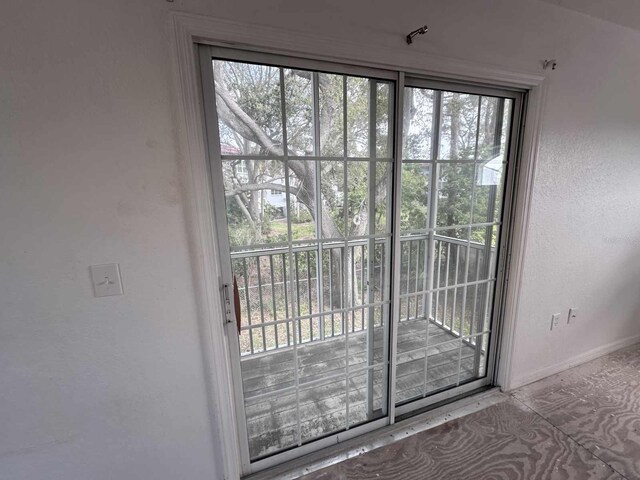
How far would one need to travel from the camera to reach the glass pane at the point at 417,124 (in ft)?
4.62

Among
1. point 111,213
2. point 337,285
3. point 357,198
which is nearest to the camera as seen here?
point 111,213

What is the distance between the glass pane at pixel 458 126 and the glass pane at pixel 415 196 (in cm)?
16

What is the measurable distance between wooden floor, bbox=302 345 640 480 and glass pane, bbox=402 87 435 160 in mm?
1634

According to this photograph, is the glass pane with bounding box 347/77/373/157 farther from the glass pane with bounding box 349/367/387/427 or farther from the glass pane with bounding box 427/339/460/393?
the glass pane with bounding box 427/339/460/393

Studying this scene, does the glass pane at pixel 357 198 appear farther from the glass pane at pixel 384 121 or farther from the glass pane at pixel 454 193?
the glass pane at pixel 454 193

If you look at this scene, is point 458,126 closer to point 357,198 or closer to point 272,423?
point 357,198

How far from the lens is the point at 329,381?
1.57m

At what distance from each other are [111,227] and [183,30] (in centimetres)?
73

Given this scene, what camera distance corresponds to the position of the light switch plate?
0.98m

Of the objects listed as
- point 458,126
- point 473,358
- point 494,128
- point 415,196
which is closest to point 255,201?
point 415,196

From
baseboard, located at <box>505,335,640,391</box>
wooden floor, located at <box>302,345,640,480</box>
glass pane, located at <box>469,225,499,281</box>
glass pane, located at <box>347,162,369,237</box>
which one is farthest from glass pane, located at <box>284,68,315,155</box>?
baseboard, located at <box>505,335,640,391</box>

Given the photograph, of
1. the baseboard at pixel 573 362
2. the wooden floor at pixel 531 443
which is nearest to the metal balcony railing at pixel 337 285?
the wooden floor at pixel 531 443

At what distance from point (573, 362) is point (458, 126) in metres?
2.12

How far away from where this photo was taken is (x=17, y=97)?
2.71 feet
